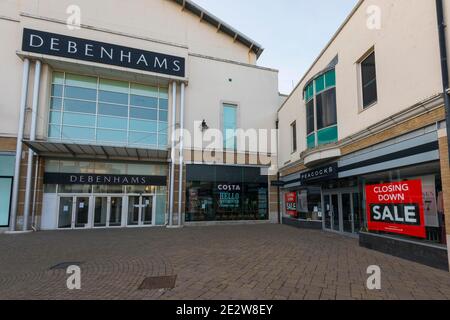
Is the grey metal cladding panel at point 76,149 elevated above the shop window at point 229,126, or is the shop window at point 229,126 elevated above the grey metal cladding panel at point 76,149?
the shop window at point 229,126

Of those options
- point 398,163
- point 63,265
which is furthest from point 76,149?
point 398,163

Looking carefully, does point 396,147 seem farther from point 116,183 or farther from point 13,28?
point 13,28

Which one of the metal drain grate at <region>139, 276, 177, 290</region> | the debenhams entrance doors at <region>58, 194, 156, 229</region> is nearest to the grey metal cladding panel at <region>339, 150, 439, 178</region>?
the metal drain grate at <region>139, 276, 177, 290</region>

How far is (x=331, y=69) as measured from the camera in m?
10.8

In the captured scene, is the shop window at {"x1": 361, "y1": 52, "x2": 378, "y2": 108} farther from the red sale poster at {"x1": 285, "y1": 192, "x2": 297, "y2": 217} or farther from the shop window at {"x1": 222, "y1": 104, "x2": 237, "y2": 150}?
the shop window at {"x1": 222, "y1": 104, "x2": 237, "y2": 150}

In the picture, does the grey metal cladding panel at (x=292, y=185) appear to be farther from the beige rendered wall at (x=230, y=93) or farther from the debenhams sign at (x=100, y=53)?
the debenhams sign at (x=100, y=53)

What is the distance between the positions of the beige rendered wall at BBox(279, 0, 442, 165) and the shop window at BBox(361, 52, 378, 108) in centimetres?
21

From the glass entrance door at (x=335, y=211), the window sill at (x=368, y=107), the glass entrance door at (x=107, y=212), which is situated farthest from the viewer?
the glass entrance door at (x=107, y=212)

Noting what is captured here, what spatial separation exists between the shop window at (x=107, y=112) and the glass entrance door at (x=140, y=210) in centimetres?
312

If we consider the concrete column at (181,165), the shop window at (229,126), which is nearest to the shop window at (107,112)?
the concrete column at (181,165)

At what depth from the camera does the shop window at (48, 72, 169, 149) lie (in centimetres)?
1437

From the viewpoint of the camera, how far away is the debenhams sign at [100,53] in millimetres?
13367

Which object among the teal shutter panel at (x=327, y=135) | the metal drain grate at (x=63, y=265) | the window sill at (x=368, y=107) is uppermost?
the window sill at (x=368, y=107)
